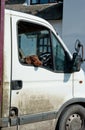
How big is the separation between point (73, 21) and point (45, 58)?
1114 centimetres

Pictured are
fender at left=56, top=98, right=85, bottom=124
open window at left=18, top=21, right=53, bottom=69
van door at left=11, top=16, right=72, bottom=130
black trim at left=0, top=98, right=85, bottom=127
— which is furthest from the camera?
fender at left=56, top=98, right=85, bottom=124

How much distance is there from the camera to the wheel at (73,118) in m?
6.80

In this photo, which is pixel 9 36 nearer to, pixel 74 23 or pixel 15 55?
pixel 15 55

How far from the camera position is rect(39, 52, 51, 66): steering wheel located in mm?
6516

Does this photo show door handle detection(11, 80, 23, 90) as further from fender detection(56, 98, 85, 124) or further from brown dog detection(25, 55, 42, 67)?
fender detection(56, 98, 85, 124)

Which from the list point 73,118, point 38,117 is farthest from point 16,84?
point 73,118

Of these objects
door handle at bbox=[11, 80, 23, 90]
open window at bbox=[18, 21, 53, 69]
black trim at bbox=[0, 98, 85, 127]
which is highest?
open window at bbox=[18, 21, 53, 69]

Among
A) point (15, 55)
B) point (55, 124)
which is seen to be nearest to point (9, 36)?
point (15, 55)

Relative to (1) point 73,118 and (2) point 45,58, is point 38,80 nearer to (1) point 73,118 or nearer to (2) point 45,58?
(2) point 45,58

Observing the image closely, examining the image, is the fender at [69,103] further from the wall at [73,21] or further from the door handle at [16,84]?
the wall at [73,21]

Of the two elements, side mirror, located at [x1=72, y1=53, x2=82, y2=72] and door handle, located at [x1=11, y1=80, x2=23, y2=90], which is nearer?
door handle, located at [x1=11, y1=80, x2=23, y2=90]

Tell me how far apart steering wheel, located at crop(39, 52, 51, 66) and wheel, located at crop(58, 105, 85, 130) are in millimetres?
930

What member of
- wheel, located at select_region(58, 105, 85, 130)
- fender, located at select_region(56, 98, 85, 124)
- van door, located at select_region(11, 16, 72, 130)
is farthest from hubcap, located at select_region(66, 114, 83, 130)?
van door, located at select_region(11, 16, 72, 130)

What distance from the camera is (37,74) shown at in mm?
6301
